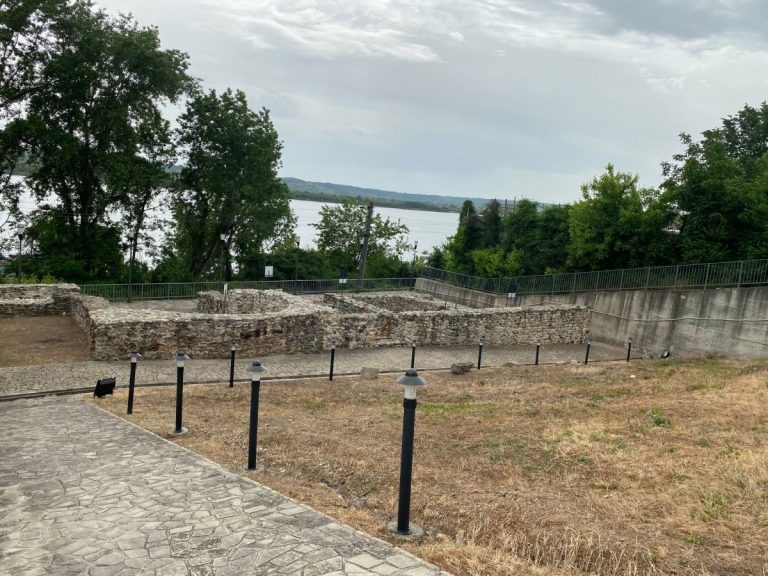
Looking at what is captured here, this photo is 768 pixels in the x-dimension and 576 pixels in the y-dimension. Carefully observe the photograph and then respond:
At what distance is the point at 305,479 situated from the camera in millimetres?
7133

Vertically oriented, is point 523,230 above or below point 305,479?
above

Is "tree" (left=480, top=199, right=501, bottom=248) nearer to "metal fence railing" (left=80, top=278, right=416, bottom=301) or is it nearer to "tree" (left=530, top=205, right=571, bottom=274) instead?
"tree" (left=530, top=205, right=571, bottom=274)

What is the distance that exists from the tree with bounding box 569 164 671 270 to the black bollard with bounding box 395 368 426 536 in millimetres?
24711

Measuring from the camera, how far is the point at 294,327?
18484 millimetres

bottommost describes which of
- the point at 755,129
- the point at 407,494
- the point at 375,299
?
the point at 375,299

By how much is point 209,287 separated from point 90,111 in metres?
11.4

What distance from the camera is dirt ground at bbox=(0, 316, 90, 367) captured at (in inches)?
611

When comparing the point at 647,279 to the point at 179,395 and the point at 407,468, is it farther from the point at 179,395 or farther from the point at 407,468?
the point at 407,468

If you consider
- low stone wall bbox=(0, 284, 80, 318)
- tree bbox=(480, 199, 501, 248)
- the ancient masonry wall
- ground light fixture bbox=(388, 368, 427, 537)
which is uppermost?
tree bbox=(480, 199, 501, 248)

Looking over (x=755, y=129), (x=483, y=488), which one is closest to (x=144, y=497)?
(x=483, y=488)

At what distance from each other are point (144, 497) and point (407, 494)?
2.81m

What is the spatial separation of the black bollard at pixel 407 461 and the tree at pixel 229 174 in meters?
34.0

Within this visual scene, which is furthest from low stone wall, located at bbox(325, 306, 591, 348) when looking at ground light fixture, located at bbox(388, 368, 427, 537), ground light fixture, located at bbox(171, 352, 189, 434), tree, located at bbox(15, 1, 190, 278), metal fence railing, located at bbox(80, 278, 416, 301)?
tree, located at bbox(15, 1, 190, 278)

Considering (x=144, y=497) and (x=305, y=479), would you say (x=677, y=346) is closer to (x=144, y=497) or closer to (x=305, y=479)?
(x=305, y=479)
